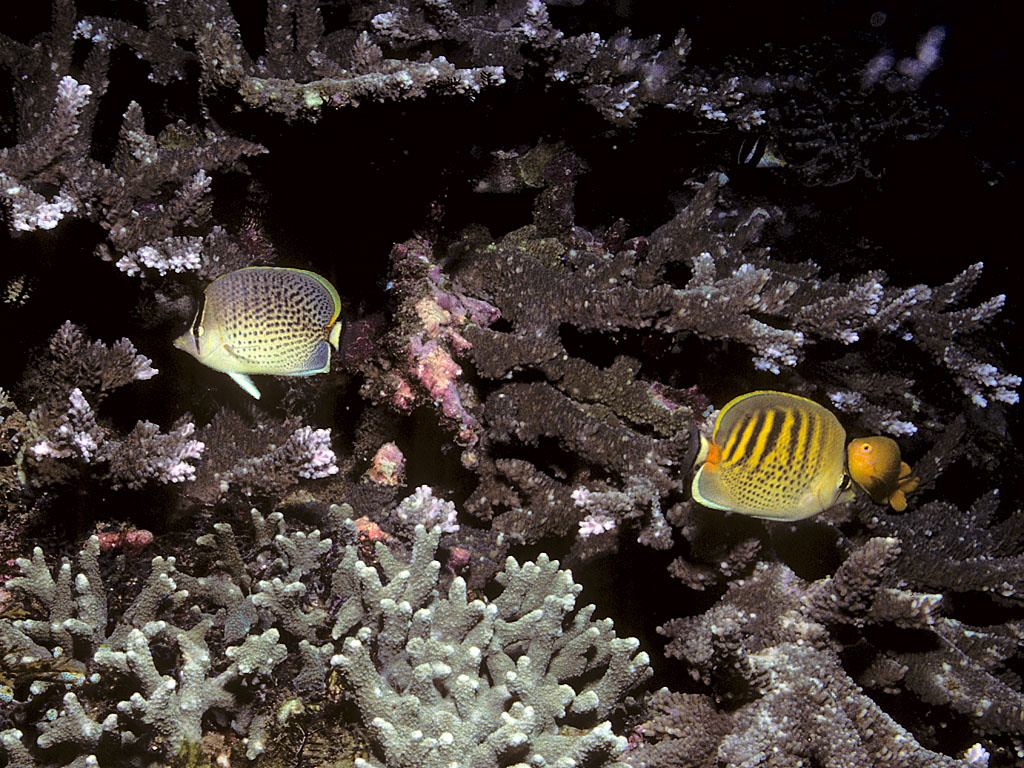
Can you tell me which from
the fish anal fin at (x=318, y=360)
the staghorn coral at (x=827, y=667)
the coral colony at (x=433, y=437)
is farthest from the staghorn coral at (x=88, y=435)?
the staghorn coral at (x=827, y=667)

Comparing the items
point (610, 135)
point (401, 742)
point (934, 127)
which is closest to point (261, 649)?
point (401, 742)

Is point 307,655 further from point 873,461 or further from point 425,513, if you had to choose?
point 873,461

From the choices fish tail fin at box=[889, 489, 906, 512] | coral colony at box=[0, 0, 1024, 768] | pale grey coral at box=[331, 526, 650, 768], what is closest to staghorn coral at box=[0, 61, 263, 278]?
coral colony at box=[0, 0, 1024, 768]

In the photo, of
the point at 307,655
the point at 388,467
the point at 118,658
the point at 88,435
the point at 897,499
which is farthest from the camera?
the point at 388,467

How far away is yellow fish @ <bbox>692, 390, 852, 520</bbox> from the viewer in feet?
6.15

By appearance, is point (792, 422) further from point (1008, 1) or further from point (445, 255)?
point (1008, 1)

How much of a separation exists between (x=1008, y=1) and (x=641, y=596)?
1029 cm

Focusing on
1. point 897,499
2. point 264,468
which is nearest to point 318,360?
point 264,468

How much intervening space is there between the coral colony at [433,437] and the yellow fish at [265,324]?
0.01 meters

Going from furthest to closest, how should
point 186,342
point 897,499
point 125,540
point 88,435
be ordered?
point 125,540, point 897,499, point 88,435, point 186,342

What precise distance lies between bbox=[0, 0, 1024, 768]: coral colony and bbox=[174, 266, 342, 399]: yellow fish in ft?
0.05

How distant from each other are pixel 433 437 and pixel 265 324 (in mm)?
1243

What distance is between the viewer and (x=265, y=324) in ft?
6.36

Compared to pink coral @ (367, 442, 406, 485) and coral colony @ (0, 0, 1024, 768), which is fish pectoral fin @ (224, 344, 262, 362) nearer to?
coral colony @ (0, 0, 1024, 768)
